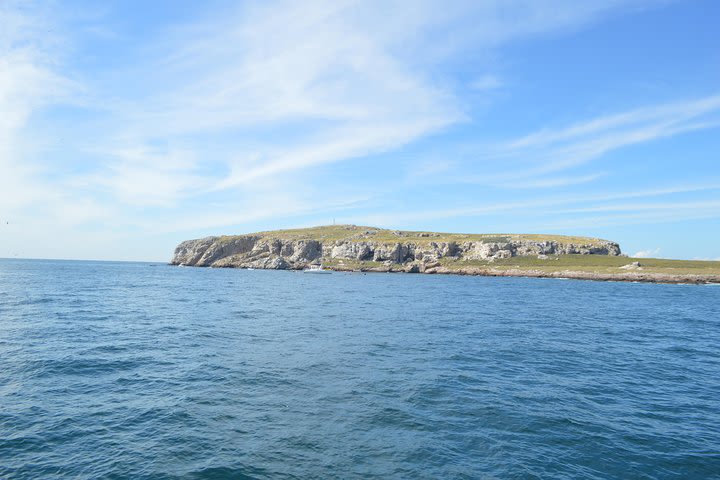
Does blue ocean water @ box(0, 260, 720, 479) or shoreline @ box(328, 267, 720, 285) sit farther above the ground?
shoreline @ box(328, 267, 720, 285)

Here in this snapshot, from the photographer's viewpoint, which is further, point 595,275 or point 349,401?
point 595,275

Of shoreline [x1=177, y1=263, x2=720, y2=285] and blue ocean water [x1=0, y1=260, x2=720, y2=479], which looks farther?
shoreline [x1=177, y1=263, x2=720, y2=285]

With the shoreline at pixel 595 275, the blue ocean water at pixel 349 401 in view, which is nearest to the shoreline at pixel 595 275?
the shoreline at pixel 595 275

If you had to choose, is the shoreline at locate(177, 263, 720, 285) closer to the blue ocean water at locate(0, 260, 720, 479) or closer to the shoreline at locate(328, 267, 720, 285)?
the shoreline at locate(328, 267, 720, 285)

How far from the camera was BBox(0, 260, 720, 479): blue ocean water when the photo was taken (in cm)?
1497

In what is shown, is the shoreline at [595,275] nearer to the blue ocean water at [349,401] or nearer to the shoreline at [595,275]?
the shoreline at [595,275]

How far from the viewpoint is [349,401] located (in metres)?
20.8

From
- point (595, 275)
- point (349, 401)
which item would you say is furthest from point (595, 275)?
point (349, 401)

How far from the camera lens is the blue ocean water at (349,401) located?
14969 mm

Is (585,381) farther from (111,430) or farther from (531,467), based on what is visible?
(111,430)

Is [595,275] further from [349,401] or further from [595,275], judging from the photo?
[349,401]

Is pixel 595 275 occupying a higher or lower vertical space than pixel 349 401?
higher

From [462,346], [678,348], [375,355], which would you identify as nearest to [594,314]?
[678,348]

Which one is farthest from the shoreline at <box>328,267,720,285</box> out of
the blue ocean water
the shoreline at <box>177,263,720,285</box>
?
the blue ocean water
